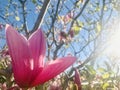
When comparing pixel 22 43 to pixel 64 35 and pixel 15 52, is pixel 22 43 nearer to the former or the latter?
pixel 15 52

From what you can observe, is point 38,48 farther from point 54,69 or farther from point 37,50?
point 54,69

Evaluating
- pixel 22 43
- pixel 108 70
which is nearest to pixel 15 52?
pixel 22 43

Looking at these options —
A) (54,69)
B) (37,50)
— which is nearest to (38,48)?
(37,50)
